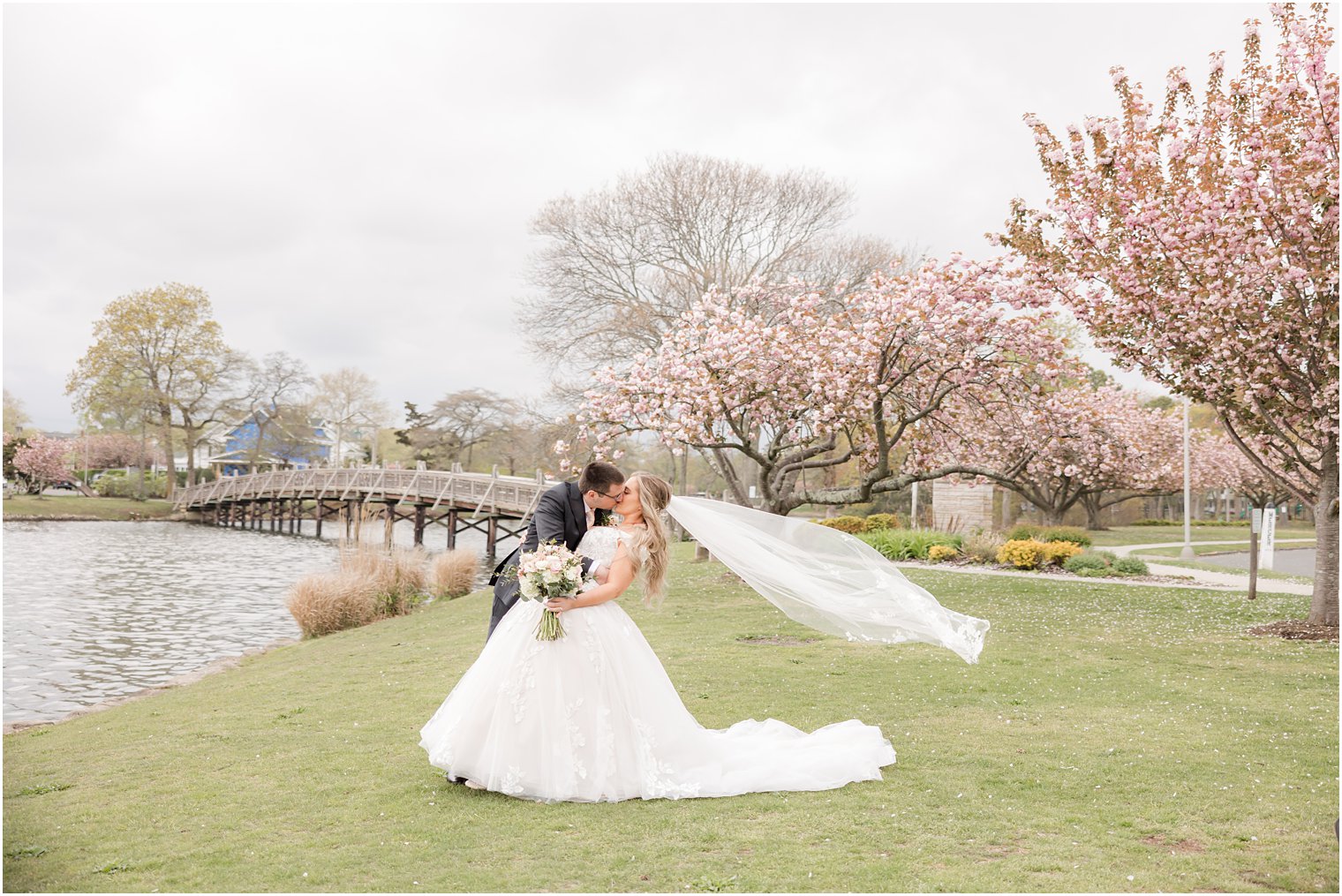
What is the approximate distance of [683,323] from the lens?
22.4 meters

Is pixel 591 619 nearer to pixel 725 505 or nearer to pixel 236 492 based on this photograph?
pixel 725 505

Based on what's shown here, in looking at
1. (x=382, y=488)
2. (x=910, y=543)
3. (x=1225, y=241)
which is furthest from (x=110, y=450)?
(x=1225, y=241)

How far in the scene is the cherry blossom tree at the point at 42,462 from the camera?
62.1m

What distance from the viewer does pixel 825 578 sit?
26.4ft

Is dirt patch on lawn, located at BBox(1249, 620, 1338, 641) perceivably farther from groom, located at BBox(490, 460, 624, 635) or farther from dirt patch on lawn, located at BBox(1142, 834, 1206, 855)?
groom, located at BBox(490, 460, 624, 635)

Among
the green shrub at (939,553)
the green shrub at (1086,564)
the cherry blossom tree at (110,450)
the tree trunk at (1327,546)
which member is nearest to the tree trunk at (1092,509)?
the green shrub at (939,553)

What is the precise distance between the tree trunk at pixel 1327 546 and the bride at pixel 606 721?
887 cm

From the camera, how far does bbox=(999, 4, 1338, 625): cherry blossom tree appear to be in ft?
39.1

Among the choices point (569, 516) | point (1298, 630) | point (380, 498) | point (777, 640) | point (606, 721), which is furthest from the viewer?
point (380, 498)

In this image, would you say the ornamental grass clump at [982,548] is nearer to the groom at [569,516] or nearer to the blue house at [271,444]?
the groom at [569,516]

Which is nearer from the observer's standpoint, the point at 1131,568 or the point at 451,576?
the point at 451,576

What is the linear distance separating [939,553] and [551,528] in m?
20.3

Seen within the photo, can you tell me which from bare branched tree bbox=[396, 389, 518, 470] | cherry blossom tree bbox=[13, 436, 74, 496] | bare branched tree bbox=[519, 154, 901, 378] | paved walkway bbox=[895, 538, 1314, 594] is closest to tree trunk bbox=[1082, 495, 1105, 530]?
bare branched tree bbox=[519, 154, 901, 378]

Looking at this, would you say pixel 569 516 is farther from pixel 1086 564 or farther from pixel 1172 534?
pixel 1172 534
